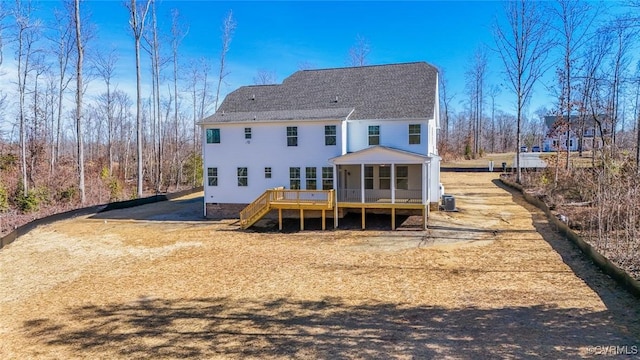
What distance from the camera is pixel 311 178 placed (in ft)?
63.3

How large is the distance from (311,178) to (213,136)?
593cm

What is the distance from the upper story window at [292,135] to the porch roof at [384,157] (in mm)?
3078

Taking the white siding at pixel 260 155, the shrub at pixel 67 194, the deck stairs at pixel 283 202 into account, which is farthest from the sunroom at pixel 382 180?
the shrub at pixel 67 194

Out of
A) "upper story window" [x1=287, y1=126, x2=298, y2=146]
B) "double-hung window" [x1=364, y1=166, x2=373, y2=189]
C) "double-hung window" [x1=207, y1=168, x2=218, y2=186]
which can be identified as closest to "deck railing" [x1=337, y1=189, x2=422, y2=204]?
"double-hung window" [x1=364, y1=166, x2=373, y2=189]

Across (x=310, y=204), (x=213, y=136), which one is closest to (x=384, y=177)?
(x=310, y=204)

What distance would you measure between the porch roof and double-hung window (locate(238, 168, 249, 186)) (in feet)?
18.6

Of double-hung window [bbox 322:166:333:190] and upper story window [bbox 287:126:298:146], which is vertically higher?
upper story window [bbox 287:126:298:146]

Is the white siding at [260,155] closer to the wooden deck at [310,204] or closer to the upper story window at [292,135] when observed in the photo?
the upper story window at [292,135]

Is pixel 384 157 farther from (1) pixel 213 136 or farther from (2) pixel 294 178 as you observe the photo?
(1) pixel 213 136

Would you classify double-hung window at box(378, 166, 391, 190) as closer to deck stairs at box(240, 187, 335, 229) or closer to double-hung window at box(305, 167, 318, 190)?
deck stairs at box(240, 187, 335, 229)

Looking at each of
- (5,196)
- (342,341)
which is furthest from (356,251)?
(5,196)

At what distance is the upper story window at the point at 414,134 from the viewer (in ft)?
60.2

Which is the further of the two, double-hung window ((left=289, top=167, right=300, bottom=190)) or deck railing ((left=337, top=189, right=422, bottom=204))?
double-hung window ((left=289, top=167, right=300, bottom=190))

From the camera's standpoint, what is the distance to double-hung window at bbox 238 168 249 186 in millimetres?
20219
